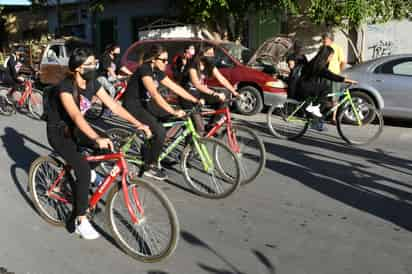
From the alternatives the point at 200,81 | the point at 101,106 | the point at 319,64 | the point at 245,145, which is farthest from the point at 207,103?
the point at 101,106

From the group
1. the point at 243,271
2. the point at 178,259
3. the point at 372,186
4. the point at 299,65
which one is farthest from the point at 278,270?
the point at 299,65

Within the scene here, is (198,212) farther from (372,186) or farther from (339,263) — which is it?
(372,186)

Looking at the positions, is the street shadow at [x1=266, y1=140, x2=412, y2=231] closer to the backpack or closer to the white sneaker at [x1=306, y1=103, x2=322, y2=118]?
the white sneaker at [x1=306, y1=103, x2=322, y2=118]

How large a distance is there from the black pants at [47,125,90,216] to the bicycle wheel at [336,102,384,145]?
5.01 meters

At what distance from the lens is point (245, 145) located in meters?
5.72

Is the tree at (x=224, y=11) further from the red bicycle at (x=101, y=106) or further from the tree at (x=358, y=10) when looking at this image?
the red bicycle at (x=101, y=106)

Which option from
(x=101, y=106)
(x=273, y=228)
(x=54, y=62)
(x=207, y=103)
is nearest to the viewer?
(x=273, y=228)

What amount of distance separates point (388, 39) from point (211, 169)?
12748 millimetres

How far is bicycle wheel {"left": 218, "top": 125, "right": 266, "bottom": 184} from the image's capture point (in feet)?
18.6

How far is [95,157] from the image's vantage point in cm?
403

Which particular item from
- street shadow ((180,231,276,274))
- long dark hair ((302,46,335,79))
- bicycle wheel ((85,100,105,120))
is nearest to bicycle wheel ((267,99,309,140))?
long dark hair ((302,46,335,79))

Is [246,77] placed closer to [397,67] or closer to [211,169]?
[397,67]

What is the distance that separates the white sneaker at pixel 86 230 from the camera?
4152mm

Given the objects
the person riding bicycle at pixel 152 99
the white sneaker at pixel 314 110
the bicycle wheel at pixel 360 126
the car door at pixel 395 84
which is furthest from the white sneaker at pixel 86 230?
the car door at pixel 395 84
